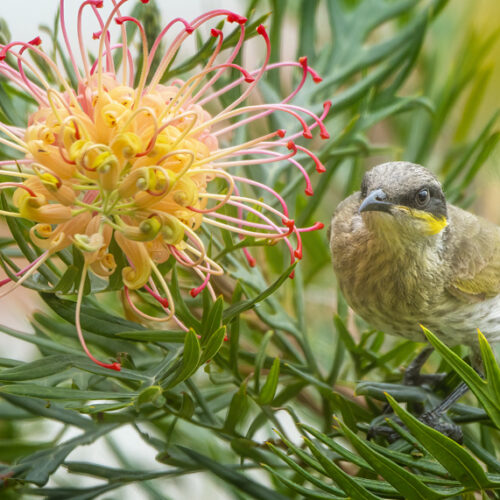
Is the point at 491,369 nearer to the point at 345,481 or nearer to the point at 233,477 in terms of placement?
the point at 345,481

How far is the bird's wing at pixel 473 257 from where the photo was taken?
84 cm

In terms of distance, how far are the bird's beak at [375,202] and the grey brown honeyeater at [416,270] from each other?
0.08 ft

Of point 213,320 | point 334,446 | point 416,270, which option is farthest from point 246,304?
point 416,270

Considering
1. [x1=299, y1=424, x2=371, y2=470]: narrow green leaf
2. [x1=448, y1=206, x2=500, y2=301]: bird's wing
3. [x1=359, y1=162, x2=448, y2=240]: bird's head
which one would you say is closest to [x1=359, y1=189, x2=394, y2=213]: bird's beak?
[x1=359, y1=162, x2=448, y2=240]: bird's head

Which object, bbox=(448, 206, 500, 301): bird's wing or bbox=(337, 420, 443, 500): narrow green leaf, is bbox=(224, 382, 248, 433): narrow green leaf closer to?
bbox=(337, 420, 443, 500): narrow green leaf

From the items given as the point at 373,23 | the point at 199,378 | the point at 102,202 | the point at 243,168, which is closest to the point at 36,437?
the point at 199,378

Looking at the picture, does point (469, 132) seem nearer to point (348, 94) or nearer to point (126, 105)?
point (348, 94)

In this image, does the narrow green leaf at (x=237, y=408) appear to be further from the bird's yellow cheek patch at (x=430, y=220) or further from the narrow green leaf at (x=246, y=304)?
the bird's yellow cheek patch at (x=430, y=220)

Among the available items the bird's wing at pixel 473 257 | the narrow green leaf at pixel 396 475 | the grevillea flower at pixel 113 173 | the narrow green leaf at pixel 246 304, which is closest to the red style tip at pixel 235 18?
the grevillea flower at pixel 113 173

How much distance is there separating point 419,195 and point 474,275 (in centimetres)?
15

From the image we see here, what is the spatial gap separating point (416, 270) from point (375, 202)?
14cm

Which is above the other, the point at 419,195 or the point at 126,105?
the point at 126,105

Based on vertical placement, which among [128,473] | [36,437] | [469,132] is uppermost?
[469,132]

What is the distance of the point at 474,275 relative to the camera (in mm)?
857
